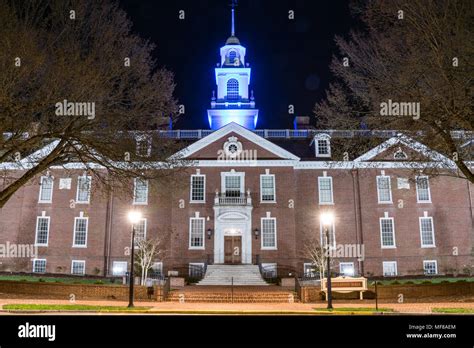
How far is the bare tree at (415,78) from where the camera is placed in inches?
597

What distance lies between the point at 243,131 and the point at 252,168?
9.97 ft

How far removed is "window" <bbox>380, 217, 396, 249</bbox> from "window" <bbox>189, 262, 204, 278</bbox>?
45.5ft

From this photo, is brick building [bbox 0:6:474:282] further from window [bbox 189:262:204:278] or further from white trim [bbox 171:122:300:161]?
window [bbox 189:262:204:278]

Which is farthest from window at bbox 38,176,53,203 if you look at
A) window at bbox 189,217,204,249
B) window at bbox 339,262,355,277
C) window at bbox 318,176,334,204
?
window at bbox 339,262,355,277

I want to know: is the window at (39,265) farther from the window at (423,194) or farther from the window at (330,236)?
the window at (423,194)

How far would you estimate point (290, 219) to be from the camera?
35875 millimetres

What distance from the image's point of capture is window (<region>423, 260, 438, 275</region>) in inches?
1384

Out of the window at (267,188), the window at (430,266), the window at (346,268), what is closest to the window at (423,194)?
the window at (430,266)

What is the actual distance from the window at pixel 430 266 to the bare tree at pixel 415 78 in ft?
59.8

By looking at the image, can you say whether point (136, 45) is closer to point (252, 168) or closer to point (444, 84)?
point (444, 84)

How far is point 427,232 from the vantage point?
3609cm

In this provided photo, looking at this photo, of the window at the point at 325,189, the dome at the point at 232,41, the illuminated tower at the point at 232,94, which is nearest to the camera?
the window at the point at 325,189
